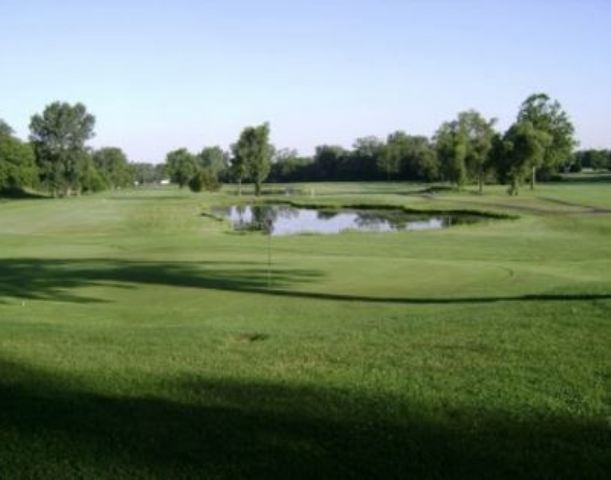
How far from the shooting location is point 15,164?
121312mm

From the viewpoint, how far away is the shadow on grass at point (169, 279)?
18.3 metres

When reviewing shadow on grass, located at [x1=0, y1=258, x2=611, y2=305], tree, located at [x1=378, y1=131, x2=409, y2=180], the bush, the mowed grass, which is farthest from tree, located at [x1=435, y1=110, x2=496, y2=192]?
the mowed grass

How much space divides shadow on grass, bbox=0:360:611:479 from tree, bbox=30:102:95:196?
5696 inches

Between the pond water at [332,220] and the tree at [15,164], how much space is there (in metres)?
44.8

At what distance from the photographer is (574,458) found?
239 inches

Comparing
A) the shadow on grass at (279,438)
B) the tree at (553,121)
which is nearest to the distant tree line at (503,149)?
the tree at (553,121)

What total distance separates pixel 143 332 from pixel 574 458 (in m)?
7.97

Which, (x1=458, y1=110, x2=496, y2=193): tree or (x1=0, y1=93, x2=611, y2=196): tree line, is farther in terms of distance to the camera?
(x1=458, y1=110, x2=496, y2=193): tree

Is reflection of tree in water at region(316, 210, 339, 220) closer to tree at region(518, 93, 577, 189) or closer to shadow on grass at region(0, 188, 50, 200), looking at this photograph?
tree at region(518, 93, 577, 189)

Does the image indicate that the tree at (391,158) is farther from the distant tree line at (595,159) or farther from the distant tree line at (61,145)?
the distant tree line at (61,145)

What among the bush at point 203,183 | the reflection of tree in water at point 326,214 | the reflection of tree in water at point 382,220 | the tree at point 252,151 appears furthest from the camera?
the bush at point 203,183

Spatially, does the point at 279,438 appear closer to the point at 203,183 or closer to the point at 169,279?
the point at 169,279

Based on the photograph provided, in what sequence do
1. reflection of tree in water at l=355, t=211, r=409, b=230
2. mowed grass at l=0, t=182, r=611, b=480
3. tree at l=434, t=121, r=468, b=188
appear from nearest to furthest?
A: mowed grass at l=0, t=182, r=611, b=480
reflection of tree in water at l=355, t=211, r=409, b=230
tree at l=434, t=121, r=468, b=188

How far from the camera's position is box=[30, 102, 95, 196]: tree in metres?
146
